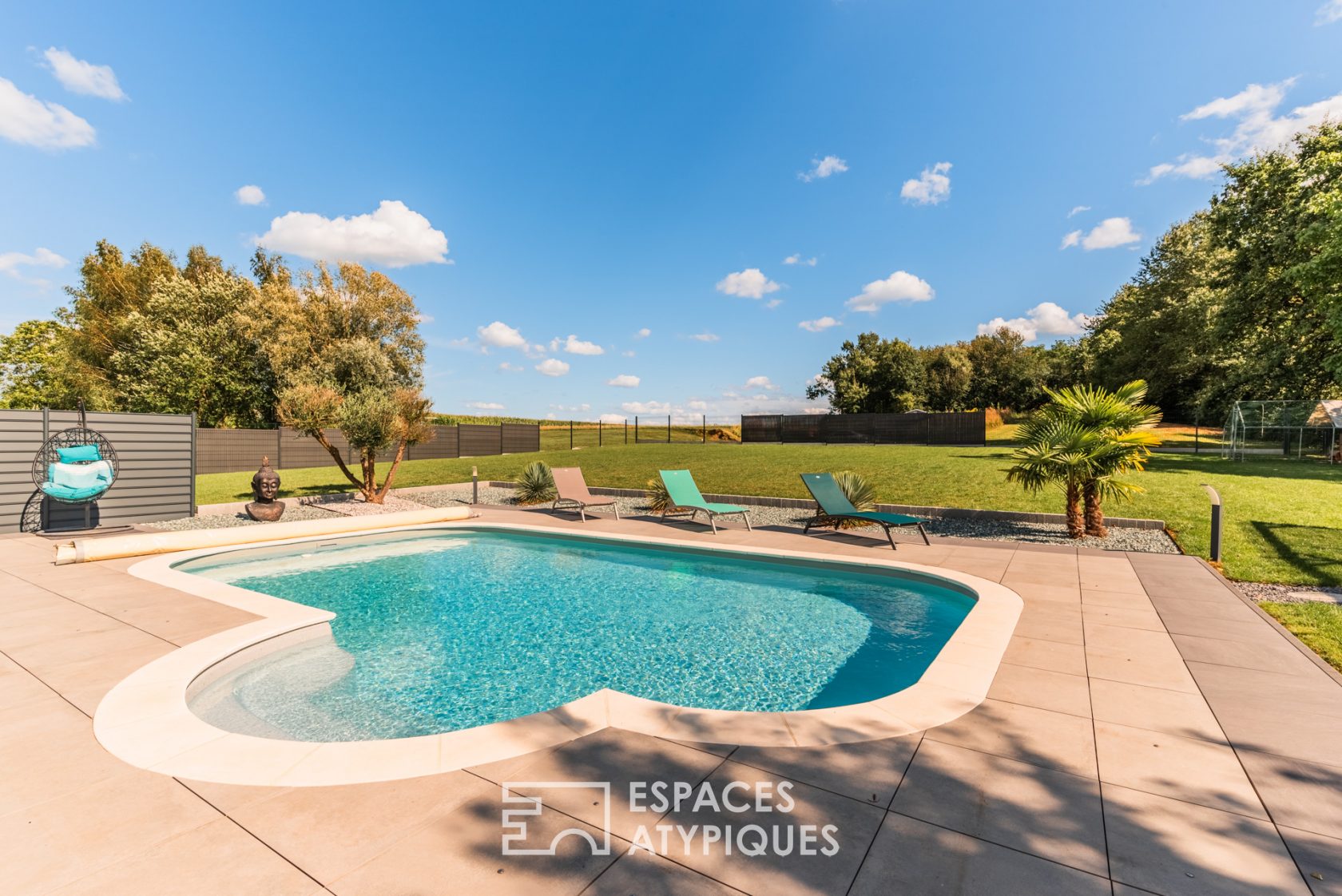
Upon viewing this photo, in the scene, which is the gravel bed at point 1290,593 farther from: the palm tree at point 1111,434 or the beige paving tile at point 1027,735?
the beige paving tile at point 1027,735

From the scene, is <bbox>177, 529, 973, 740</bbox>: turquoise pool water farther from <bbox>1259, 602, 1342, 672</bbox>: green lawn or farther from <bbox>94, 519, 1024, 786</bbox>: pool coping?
<bbox>1259, 602, 1342, 672</bbox>: green lawn

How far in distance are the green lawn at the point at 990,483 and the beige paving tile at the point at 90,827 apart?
920cm

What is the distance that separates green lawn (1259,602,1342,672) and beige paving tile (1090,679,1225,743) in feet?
5.20

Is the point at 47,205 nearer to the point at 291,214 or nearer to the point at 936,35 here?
the point at 291,214

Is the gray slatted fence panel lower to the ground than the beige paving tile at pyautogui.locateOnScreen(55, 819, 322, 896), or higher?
higher

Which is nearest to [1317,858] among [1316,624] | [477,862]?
[477,862]

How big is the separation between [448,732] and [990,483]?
1236 centimetres

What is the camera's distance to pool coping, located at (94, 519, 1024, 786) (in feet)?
7.84

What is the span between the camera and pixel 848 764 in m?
2.38

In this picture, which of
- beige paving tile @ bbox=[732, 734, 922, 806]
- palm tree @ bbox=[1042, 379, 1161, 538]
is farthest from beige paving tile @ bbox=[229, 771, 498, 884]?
palm tree @ bbox=[1042, 379, 1161, 538]

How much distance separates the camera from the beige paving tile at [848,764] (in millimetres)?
2207

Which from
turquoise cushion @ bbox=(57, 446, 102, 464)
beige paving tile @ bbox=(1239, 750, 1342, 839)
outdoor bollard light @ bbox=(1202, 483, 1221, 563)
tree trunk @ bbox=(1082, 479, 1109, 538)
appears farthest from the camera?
turquoise cushion @ bbox=(57, 446, 102, 464)

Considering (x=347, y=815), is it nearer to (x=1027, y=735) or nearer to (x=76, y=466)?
(x=1027, y=735)

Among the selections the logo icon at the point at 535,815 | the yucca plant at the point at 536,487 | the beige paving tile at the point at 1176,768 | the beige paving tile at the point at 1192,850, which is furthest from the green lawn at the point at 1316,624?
the yucca plant at the point at 536,487
